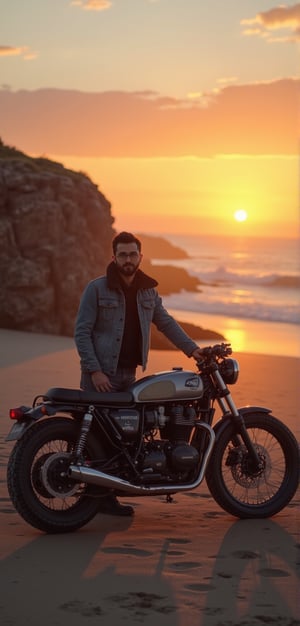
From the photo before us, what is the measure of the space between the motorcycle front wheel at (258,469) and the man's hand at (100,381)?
82cm

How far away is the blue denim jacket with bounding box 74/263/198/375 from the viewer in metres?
6.54

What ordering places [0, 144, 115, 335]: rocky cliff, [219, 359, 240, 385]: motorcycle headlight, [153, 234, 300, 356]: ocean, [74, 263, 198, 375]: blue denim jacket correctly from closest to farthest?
[74, 263, 198, 375]: blue denim jacket, [219, 359, 240, 385]: motorcycle headlight, [0, 144, 115, 335]: rocky cliff, [153, 234, 300, 356]: ocean

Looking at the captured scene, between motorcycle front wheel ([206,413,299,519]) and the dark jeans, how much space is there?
740 millimetres

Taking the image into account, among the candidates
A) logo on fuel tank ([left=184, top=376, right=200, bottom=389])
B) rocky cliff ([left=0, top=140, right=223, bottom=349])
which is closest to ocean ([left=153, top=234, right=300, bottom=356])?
rocky cliff ([left=0, top=140, right=223, bottom=349])

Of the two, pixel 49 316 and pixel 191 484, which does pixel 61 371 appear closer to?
pixel 49 316

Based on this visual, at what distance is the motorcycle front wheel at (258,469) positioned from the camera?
21.6 feet

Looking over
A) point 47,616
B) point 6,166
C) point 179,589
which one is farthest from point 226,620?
point 6,166

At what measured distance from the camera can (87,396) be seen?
6215 mm

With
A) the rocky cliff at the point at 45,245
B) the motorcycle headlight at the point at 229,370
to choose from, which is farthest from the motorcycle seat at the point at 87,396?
the rocky cliff at the point at 45,245

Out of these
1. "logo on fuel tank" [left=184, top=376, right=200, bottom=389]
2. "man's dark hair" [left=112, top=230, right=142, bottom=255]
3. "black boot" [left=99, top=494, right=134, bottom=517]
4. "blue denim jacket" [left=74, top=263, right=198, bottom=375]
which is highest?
"man's dark hair" [left=112, top=230, right=142, bottom=255]

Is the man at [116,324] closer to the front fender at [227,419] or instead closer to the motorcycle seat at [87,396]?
the motorcycle seat at [87,396]

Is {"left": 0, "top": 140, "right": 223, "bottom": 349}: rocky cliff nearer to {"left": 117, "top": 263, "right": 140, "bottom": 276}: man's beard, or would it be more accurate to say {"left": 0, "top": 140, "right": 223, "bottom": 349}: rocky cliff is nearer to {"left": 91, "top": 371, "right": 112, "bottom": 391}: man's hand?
{"left": 117, "top": 263, "right": 140, "bottom": 276}: man's beard

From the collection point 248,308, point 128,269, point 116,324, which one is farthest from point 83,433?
point 248,308

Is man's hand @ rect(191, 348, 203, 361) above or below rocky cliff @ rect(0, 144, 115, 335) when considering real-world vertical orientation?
below
